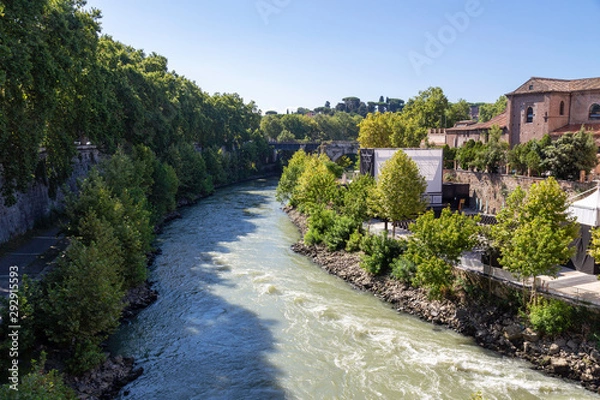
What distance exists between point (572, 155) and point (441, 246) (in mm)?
14423

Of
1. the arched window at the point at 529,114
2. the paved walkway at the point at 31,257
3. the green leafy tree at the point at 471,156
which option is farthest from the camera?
the arched window at the point at 529,114

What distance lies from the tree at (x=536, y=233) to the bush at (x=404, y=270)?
4.75 metres

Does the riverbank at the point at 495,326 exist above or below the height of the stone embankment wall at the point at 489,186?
below

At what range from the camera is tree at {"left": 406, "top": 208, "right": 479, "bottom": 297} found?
73.0 ft

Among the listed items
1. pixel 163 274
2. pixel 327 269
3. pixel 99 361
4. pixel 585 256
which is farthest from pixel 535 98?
pixel 99 361

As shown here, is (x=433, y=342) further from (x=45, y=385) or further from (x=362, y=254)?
(x=45, y=385)

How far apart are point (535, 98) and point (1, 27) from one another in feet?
125

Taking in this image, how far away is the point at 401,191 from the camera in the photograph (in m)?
28.4

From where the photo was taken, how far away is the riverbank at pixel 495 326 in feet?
58.0

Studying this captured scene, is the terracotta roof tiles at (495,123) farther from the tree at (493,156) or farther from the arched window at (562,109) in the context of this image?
the tree at (493,156)

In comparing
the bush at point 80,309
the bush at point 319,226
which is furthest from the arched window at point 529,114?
the bush at point 80,309

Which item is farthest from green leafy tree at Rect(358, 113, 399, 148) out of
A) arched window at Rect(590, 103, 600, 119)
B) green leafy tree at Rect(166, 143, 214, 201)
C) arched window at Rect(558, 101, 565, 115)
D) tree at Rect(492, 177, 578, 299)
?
tree at Rect(492, 177, 578, 299)

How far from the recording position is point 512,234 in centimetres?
2088

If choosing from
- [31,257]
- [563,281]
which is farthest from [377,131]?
[31,257]
